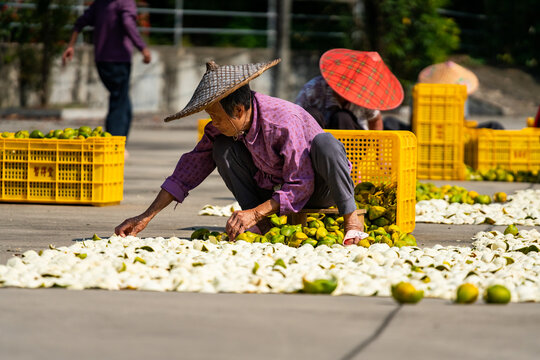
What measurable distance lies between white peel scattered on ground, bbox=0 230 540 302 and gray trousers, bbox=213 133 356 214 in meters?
0.36

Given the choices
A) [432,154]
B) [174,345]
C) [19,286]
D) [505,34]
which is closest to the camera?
[174,345]

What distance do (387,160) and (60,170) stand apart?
2.81m

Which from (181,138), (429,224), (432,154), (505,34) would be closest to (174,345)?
(429,224)

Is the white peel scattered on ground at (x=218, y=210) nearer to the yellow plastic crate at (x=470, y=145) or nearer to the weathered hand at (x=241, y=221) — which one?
the weathered hand at (x=241, y=221)

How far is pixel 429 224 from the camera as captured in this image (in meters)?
7.31

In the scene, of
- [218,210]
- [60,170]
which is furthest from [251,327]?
[60,170]

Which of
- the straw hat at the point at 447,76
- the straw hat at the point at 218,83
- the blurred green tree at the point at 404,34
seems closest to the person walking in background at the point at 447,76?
the straw hat at the point at 447,76

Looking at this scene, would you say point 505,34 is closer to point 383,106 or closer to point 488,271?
point 383,106

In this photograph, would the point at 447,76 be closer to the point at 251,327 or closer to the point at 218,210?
the point at 218,210

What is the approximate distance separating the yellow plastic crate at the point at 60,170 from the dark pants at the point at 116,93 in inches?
119

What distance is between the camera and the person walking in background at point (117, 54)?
36.0 ft

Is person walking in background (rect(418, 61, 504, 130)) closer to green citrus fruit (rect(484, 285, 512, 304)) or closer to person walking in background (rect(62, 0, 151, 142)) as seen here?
person walking in background (rect(62, 0, 151, 142))

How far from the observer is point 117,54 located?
11.1 m

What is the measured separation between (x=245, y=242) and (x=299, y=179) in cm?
50
